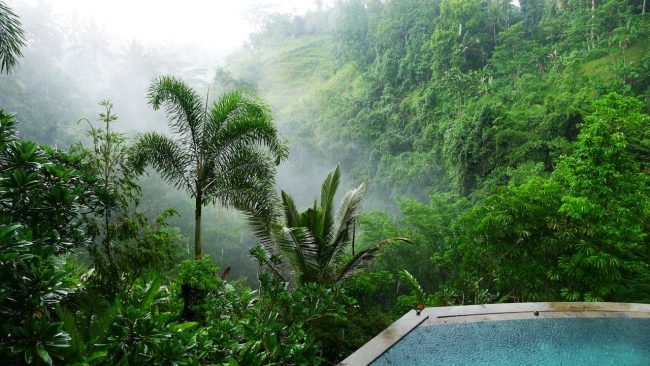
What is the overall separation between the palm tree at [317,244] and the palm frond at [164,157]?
1.45 m

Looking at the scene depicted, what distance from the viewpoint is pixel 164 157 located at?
585 centimetres

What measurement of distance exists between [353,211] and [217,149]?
214 cm

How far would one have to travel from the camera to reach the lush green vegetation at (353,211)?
196 centimetres

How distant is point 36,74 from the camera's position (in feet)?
81.9

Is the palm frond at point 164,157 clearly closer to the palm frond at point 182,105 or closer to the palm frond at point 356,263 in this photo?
the palm frond at point 182,105

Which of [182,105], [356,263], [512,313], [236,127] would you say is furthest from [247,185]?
[512,313]

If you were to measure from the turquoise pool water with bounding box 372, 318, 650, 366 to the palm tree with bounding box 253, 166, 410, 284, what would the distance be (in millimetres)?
1320

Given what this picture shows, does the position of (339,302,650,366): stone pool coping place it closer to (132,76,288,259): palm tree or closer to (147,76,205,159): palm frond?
(132,76,288,259): palm tree

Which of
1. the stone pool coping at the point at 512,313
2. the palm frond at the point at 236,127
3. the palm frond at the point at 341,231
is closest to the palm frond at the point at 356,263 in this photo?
the palm frond at the point at 341,231

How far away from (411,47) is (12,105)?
67.8 ft

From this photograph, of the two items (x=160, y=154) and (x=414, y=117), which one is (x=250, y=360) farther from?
(x=414, y=117)

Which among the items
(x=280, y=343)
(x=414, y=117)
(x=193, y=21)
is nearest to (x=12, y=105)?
(x=414, y=117)

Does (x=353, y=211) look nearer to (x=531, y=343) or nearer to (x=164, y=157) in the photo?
(x=531, y=343)

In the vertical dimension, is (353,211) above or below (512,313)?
above
